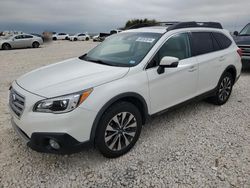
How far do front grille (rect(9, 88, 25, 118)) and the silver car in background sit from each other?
1765cm

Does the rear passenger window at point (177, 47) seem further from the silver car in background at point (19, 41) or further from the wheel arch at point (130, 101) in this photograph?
the silver car in background at point (19, 41)

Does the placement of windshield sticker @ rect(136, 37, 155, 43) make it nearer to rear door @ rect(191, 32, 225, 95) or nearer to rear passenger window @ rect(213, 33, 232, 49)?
rear door @ rect(191, 32, 225, 95)

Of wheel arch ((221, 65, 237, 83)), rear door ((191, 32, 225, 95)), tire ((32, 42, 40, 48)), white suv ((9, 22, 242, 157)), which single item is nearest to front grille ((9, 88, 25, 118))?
white suv ((9, 22, 242, 157))

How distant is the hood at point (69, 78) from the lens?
238 cm

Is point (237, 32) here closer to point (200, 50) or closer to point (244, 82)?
point (244, 82)

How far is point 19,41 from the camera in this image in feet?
60.5

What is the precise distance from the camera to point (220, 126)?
3.67 meters

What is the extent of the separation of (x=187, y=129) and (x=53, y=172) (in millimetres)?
2228

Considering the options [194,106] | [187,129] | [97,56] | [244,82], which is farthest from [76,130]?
[244,82]

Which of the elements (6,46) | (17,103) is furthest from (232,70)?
(6,46)

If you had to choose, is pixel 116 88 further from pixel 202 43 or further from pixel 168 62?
pixel 202 43

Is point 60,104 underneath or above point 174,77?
underneath

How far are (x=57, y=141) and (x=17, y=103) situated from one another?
2.50ft

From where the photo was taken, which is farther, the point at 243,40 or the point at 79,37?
the point at 79,37
